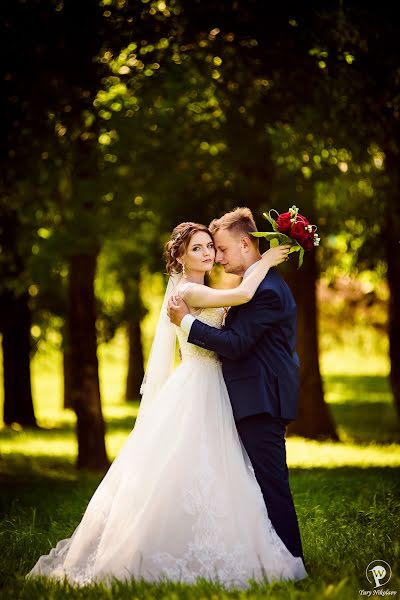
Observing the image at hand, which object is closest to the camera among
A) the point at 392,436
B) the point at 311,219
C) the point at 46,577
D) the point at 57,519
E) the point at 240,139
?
the point at 46,577

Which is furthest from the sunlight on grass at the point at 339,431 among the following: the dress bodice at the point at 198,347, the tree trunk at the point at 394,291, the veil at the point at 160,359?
the dress bodice at the point at 198,347

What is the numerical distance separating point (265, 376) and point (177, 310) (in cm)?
80

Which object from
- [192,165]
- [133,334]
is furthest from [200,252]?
[133,334]

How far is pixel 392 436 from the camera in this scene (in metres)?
18.8

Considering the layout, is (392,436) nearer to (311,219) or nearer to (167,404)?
(311,219)

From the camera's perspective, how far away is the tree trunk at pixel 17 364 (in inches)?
814

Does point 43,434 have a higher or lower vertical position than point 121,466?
lower

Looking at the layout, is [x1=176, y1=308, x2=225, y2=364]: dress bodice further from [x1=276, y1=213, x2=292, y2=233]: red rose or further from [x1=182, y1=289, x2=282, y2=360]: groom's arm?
[x1=276, y1=213, x2=292, y2=233]: red rose

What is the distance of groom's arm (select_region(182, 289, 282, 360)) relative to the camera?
21.0 ft

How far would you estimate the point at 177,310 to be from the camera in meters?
6.67

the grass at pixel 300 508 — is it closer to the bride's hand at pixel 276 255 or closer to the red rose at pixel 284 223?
the bride's hand at pixel 276 255

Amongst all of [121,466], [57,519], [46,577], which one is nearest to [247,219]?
[121,466]

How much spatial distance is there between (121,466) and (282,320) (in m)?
1.55

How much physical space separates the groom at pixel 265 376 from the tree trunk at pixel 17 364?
14112mm
